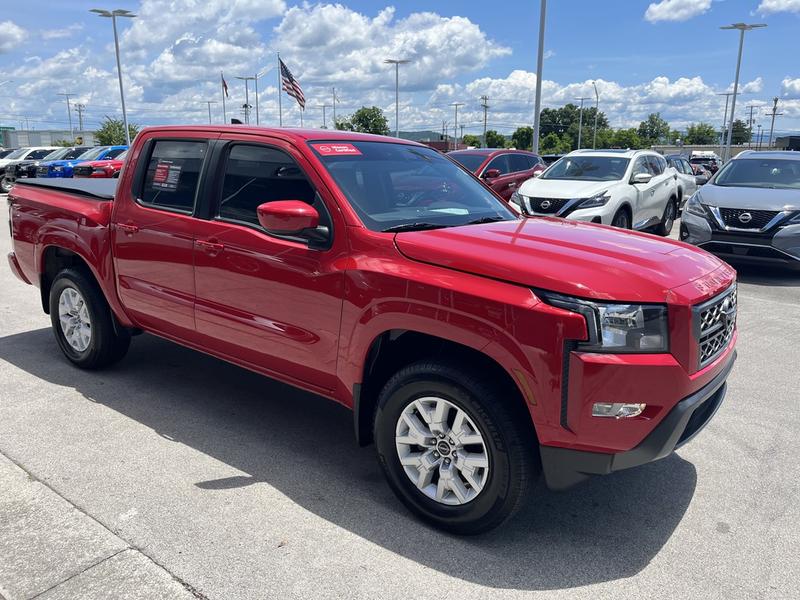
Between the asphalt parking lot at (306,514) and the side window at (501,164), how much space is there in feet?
33.1

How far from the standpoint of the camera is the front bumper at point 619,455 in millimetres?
2768

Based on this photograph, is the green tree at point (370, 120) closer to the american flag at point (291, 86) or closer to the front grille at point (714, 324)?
the american flag at point (291, 86)

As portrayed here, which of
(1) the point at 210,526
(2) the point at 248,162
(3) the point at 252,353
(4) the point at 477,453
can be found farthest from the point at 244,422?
(4) the point at 477,453

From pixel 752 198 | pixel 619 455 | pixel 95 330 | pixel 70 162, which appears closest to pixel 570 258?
pixel 619 455

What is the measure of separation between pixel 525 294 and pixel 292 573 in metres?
1.51

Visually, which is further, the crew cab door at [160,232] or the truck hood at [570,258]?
the crew cab door at [160,232]

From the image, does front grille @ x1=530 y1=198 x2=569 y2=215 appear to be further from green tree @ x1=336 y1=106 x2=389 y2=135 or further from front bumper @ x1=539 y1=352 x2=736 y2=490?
green tree @ x1=336 y1=106 x2=389 y2=135

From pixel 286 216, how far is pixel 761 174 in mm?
9152

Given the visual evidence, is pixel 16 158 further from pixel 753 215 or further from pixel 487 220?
pixel 487 220

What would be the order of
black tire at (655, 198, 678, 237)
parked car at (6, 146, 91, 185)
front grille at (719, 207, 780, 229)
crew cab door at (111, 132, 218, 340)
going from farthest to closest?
parked car at (6, 146, 91, 185) < black tire at (655, 198, 678, 237) < front grille at (719, 207, 780, 229) < crew cab door at (111, 132, 218, 340)

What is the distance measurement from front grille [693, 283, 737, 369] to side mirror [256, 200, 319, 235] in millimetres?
1814

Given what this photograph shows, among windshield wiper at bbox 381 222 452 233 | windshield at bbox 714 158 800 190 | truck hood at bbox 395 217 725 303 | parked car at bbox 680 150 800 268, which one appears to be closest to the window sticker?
windshield wiper at bbox 381 222 452 233

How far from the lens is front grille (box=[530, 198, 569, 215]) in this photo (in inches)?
420

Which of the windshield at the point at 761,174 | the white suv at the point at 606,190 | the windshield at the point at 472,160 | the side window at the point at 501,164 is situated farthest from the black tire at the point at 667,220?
the windshield at the point at 472,160
